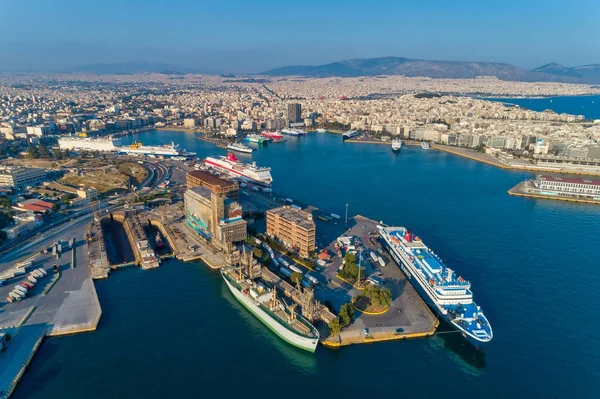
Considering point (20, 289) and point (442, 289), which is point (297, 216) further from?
point (20, 289)

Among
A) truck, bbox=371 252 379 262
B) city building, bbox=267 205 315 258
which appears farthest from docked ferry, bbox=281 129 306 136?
truck, bbox=371 252 379 262

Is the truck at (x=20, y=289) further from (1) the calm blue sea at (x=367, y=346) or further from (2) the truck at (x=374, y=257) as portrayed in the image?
(2) the truck at (x=374, y=257)

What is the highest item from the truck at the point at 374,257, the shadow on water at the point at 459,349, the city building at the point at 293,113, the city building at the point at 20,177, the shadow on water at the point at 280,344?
the city building at the point at 293,113

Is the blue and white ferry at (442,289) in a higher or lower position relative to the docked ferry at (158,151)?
lower

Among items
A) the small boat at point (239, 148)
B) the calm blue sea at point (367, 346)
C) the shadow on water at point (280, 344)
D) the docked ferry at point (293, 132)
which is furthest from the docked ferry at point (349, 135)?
the shadow on water at point (280, 344)

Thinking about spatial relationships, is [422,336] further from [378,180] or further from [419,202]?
[378,180]

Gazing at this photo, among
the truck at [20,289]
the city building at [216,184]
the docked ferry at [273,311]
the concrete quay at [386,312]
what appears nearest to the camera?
the docked ferry at [273,311]
